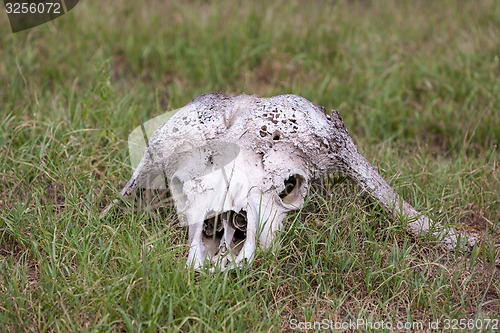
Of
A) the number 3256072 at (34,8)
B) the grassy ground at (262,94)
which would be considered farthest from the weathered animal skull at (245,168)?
the number 3256072 at (34,8)

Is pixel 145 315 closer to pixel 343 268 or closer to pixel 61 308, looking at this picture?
pixel 61 308

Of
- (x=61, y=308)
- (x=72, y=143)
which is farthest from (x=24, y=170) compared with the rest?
(x=61, y=308)

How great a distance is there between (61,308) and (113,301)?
24 centimetres

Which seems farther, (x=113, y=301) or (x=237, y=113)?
(x=237, y=113)

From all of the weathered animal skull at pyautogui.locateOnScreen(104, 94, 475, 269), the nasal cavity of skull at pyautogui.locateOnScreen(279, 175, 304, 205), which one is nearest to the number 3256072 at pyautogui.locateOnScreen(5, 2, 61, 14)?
the weathered animal skull at pyautogui.locateOnScreen(104, 94, 475, 269)

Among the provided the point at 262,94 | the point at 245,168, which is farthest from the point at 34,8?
the point at 245,168

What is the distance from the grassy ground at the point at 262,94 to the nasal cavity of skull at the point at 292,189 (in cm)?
11

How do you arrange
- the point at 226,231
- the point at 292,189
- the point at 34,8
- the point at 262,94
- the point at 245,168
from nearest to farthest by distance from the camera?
1. the point at 226,231
2. the point at 245,168
3. the point at 292,189
4. the point at 262,94
5. the point at 34,8

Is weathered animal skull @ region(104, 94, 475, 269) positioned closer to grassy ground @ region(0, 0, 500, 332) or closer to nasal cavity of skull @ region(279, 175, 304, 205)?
nasal cavity of skull @ region(279, 175, 304, 205)

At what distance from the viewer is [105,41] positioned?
5.84 metres

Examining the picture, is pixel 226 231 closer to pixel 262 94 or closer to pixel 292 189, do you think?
pixel 292 189

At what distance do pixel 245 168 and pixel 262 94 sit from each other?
2146 millimetres

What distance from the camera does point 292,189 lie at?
362 centimetres

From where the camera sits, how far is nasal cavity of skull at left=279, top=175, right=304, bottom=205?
3.56m
